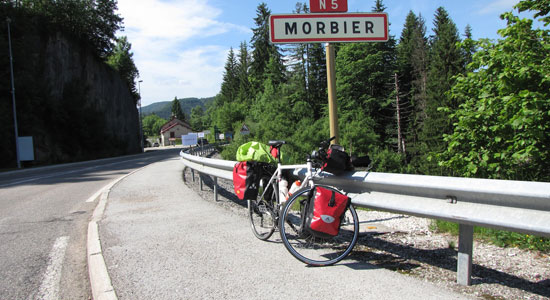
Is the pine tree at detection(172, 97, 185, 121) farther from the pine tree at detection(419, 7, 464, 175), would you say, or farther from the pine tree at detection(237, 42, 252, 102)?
the pine tree at detection(419, 7, 464, 175)

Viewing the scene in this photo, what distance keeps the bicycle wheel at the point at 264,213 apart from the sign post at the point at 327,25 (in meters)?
1.10

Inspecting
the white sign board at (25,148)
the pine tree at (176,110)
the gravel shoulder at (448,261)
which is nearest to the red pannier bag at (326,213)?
the gravel shoulder at (448,261)

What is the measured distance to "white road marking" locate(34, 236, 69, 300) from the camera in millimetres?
3266

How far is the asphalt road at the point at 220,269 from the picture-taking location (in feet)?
9.46

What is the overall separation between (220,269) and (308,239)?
938 millimetres

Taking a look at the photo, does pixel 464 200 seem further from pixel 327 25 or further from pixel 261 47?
pixel 261 47

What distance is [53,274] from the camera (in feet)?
12.4

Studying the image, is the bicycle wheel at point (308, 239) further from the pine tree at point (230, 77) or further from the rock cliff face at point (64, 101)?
the pine tree at point (230, 77)

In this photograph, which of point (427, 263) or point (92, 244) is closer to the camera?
point (427, 263)

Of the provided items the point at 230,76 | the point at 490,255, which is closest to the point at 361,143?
the point at 490,255

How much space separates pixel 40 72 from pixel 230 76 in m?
56.8

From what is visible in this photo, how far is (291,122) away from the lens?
39.1 m

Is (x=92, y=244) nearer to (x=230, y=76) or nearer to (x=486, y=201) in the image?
(x=486, y=201)

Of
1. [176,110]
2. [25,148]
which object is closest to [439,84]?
[25,148]
